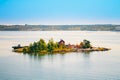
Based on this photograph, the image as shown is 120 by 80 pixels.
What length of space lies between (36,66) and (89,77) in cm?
334

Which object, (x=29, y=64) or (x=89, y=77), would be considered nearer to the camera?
(x=89, y=77)

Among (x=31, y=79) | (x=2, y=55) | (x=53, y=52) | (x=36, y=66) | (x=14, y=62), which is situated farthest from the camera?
(x=53, y=52)

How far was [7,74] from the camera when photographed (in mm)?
12453

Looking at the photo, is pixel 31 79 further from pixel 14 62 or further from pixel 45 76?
pixel 14 62

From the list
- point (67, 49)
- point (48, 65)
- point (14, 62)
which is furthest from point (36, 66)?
point (67, 49)

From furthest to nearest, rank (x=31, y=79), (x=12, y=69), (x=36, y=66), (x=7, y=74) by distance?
(x=36, y=66)
(x=12, y=69)
(x=7, y=74)
(x=31, y=79)

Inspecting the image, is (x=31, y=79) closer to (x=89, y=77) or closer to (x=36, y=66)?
(x=89, y=77)

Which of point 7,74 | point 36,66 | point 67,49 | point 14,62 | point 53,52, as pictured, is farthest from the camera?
point 67,49

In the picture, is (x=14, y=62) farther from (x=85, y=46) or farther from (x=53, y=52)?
(x=85, y=46)

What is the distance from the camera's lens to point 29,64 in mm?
15438

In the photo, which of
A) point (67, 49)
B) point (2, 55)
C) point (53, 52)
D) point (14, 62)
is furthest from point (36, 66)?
point (67, 49)

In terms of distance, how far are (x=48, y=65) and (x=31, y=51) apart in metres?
6.27

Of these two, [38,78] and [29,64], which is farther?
[29,64]

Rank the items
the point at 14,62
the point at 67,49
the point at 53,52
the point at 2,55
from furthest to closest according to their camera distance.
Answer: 1. the point at 67,49
2. the point at 53,52
3. the point at 2,55
4. the point at 14,62
